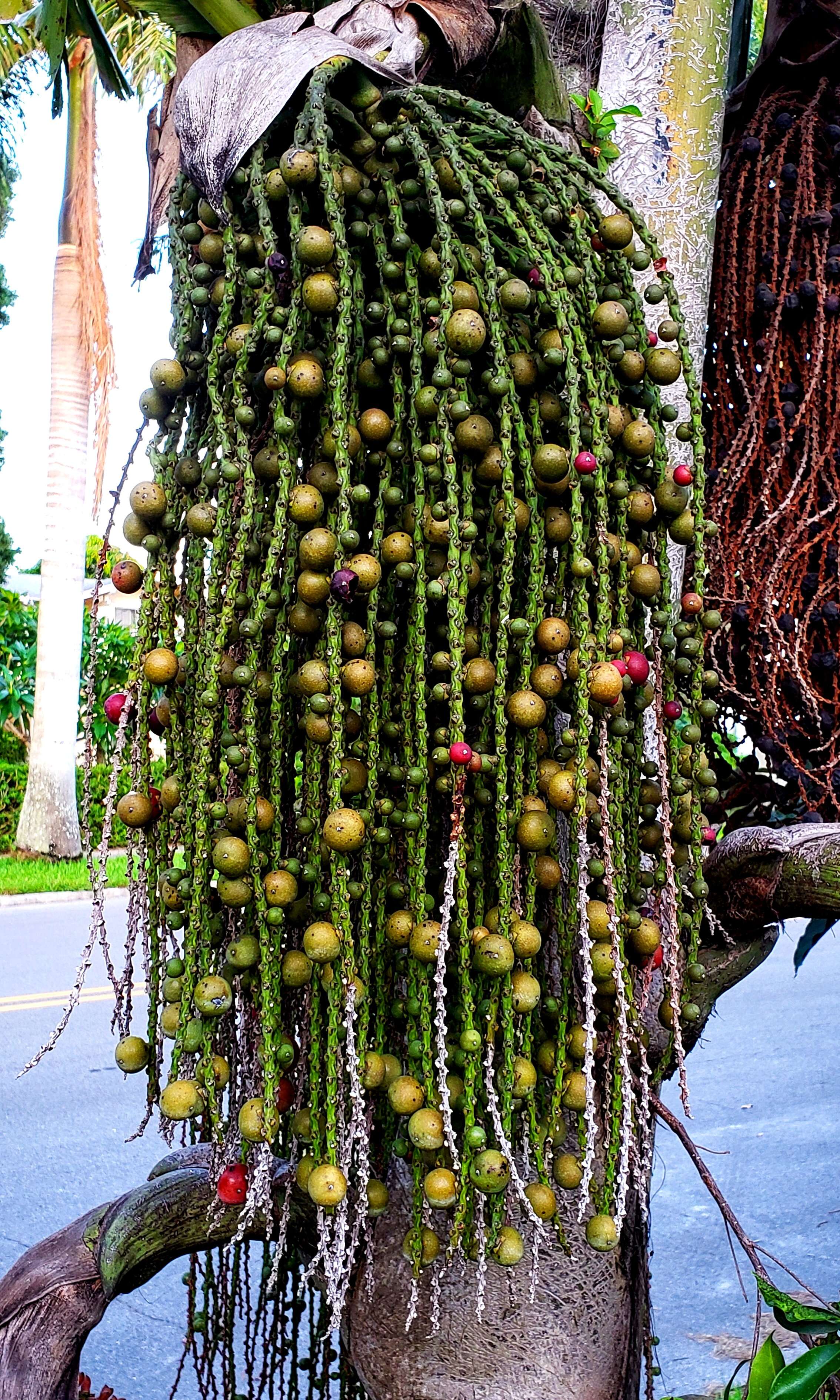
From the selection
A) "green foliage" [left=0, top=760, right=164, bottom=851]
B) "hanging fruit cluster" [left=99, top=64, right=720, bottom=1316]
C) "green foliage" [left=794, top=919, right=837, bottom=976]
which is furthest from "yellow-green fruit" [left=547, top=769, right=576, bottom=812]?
"green foliage" [left=0, top=760, right=164, bottom=851]

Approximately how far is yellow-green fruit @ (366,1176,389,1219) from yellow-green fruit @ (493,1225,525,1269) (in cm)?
10

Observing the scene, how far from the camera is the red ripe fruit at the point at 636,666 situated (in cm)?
97

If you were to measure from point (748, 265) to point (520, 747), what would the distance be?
0.82 m

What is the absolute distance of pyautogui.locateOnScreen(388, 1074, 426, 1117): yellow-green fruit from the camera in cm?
90

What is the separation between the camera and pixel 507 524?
0.90 meters

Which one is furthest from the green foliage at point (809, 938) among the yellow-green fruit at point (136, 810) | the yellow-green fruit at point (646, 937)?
the yellow-green fruit at point (136, 810)

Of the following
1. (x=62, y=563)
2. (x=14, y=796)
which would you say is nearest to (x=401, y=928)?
(x=62, y=563)

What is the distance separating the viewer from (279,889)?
89 centimetres

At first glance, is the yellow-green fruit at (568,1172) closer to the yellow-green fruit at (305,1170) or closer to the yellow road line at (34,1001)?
the yellow-green fruit at (305,1170)

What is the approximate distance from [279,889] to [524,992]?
20cm

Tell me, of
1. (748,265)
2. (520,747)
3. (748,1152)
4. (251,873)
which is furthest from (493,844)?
(748,1152)

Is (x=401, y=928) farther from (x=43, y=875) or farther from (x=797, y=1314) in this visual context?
(x=43, y=875)

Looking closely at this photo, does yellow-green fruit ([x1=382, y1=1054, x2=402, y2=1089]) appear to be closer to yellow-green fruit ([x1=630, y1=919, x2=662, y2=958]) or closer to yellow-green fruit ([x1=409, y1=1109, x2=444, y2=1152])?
yellow-green fruit ([x1=409, y1=1109, x2=444, y2=1152])

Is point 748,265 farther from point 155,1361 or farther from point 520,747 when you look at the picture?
point 155,1361
